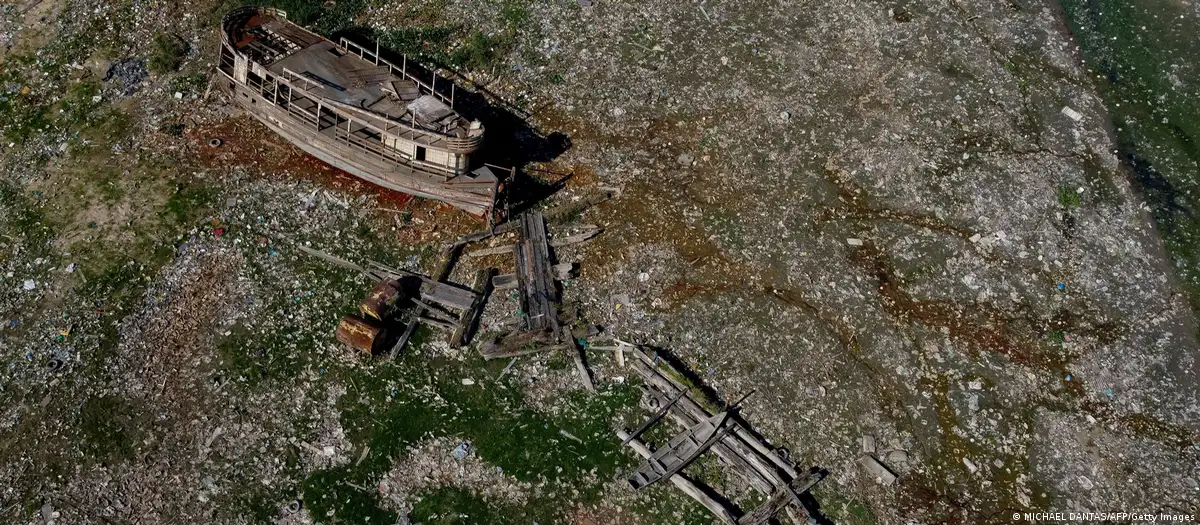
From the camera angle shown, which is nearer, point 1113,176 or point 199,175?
point 199,175

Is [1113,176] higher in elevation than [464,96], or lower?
higher

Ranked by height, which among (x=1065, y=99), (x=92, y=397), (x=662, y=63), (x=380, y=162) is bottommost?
(x=92, y=397)

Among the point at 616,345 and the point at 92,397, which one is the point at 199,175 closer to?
the point at 92,397

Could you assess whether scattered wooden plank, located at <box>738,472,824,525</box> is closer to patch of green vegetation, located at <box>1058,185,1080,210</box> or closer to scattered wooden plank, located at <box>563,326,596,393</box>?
scattered wooden plank, located at <box>563,326,596,393</box>

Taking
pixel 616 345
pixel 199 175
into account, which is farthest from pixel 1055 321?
pixel 199 175

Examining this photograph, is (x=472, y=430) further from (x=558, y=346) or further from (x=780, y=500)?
(x=780, y=500)

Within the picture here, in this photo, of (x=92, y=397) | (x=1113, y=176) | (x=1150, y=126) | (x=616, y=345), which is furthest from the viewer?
(x=1150, y=126)

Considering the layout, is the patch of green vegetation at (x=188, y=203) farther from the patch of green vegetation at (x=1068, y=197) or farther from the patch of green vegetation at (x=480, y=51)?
the patch of green vegetation at (x=1068, y=197)
